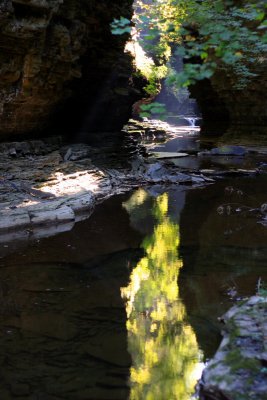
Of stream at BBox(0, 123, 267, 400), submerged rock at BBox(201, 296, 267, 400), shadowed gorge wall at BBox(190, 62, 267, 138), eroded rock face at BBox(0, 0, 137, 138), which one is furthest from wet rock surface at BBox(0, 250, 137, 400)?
shadowed gorge wall at BBox(190, 62, 267, 138)

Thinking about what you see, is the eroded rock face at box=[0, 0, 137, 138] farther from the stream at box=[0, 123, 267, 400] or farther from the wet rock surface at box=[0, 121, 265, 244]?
the stream at box=[0, 123, 267, 400]

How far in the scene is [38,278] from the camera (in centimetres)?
663

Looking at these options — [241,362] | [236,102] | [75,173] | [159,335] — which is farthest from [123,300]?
[236,102]

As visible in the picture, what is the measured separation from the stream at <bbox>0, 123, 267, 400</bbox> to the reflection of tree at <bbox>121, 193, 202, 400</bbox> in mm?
12

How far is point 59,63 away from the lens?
50.4 ft

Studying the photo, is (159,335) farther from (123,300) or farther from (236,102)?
(236,102)

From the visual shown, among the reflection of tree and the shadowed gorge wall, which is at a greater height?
the shadowed gorge wall

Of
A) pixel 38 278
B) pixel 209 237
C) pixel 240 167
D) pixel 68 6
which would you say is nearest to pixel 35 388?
pixel 38 278

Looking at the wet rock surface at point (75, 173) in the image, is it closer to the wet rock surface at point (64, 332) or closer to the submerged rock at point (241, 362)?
the wet rock surface at point (64, 332)

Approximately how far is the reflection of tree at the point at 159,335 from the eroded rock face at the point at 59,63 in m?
8.44

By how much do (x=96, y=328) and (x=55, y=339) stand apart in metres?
0.51

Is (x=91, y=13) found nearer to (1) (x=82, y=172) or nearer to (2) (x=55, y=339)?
(1) (x=82, y=172)

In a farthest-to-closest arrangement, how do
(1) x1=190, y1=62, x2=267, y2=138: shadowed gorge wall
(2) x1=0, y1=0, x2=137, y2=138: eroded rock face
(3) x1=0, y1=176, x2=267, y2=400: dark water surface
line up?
(1) x1=190, y1=62, x2=267, y2=138: shadowed gorge wall
(2) x1=0, y1=0, x2=137, y2=138: eroded rock face
(3) x1=0, y1=176, x2=267, y2=400: dark water surface

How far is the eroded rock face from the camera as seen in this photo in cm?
1236
